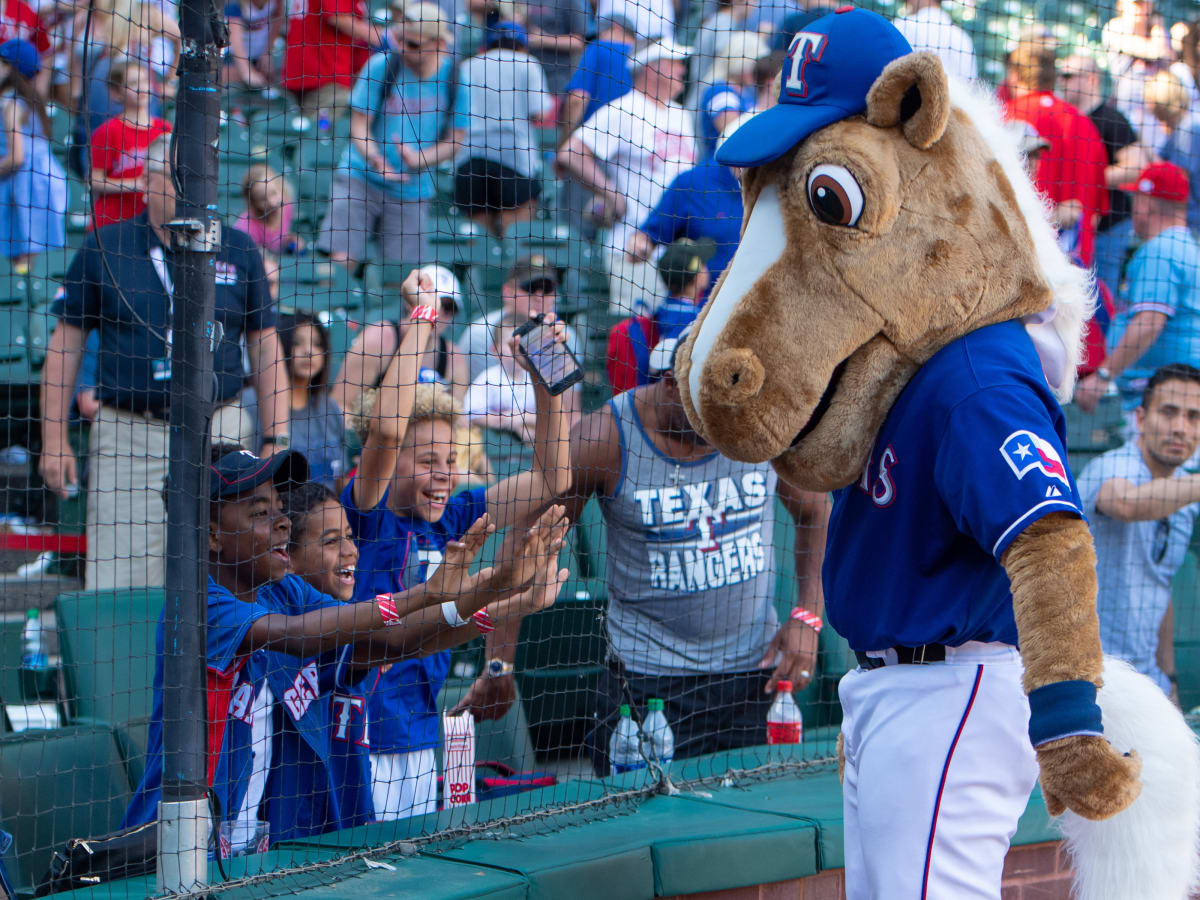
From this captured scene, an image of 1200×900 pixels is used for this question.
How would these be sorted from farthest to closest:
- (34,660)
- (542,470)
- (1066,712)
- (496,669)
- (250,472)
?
(34,660) → (496,669) → (542,470) → (250,472) → (1066,712)

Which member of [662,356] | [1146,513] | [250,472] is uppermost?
[662,356]

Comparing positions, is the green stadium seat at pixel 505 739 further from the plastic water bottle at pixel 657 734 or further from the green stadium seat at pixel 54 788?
the green stadium seat at pixel 54 788

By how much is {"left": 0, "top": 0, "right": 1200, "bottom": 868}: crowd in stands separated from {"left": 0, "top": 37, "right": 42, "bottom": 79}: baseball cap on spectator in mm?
16

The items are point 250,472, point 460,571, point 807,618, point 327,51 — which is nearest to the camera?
point 460,571

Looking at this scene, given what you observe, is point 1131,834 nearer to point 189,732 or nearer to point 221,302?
point 189,732

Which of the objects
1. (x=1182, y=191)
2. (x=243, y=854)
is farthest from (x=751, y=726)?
(x=1182, y=191)

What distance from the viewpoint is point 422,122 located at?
495 centimetres

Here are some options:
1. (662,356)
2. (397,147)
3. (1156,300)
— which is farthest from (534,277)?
(1156,300)

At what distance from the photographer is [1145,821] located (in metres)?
1.94

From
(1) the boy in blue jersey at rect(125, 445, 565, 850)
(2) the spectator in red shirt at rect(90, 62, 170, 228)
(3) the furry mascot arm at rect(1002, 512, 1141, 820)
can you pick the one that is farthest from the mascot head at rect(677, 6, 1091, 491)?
(2) the spectator in red shirt at rect(90, 62, 170, 228)

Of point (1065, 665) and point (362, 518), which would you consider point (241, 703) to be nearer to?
point (362, 518)

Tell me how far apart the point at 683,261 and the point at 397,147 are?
1.93 m

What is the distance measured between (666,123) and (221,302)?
212 centimetres

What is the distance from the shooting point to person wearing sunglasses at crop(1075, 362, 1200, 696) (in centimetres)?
418
